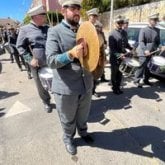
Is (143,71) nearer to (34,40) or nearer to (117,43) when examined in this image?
(117,43)

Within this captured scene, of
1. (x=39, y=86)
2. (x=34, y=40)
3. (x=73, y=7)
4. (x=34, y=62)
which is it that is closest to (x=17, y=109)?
(x=39, y=86)

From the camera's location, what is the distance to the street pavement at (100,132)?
3596 millimetres

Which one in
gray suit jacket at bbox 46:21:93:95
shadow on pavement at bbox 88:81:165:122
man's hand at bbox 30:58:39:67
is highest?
gray suit jacket at bbox 46:21:93:95

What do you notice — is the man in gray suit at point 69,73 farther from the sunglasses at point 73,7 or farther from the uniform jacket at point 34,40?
the uniform jacket at point 34,40

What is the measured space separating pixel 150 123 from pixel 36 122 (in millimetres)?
2072

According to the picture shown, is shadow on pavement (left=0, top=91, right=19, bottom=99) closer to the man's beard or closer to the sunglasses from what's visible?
Answer: the man's beard

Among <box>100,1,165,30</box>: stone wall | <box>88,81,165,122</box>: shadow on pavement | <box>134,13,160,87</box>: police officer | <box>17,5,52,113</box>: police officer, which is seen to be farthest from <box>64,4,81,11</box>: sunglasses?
<box>100,1,165,30</box>: stone wall

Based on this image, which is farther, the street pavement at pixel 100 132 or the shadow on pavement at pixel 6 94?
the shadow on pavement at pixel 6 94

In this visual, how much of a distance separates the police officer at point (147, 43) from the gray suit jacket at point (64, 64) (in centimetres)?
346

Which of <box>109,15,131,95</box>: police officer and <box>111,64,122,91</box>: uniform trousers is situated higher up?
<box>109,15,131,95</box>: police officer

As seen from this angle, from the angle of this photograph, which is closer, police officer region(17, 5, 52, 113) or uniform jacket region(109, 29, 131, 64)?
police officer region(17, 5, 52, 113)

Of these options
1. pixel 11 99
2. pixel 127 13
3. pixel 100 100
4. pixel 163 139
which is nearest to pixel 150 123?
pixel 163 139

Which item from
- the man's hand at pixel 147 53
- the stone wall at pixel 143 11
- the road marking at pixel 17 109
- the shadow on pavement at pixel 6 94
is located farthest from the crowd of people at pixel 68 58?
the stone wall at pixel 143 11

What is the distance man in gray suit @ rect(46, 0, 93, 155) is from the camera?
2.81 m
